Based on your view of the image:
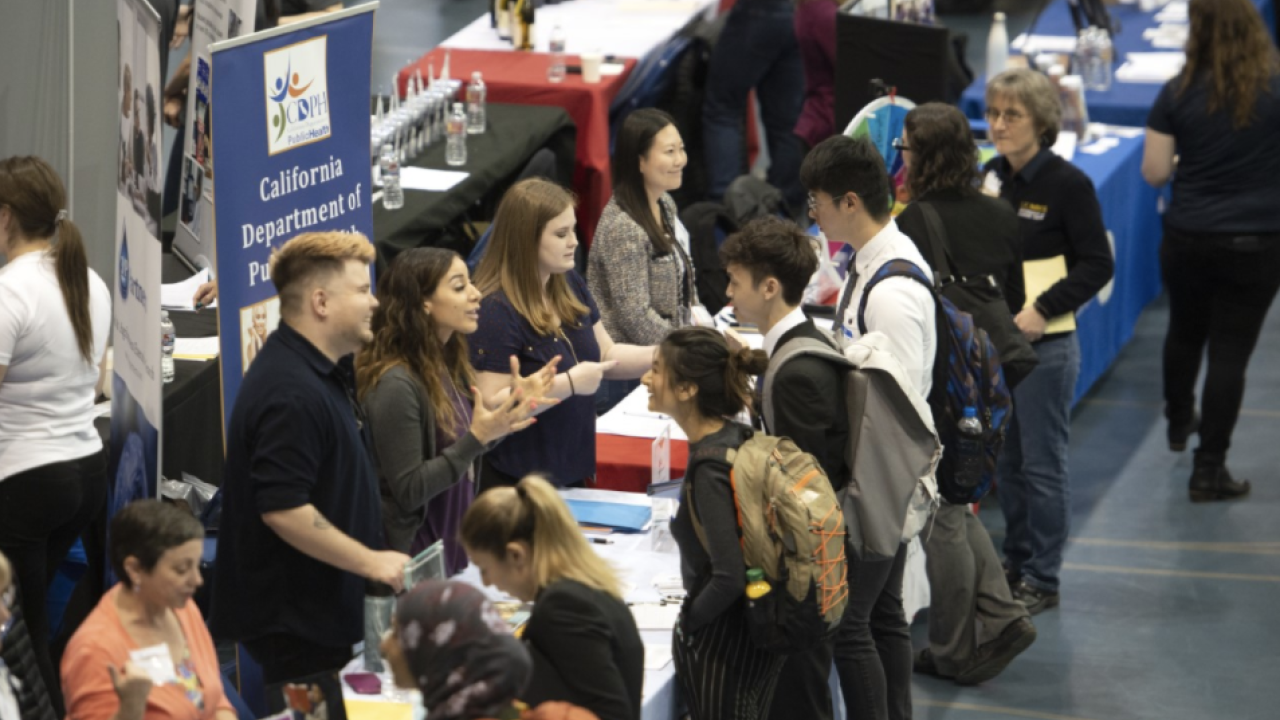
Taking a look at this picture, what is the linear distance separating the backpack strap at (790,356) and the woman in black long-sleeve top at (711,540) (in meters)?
0.20

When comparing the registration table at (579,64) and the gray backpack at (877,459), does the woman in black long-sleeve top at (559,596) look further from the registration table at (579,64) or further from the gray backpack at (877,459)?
the registration table at (579,64)

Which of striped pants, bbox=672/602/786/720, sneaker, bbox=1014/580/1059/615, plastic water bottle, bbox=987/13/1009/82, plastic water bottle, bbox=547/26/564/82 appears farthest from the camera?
plastic water bottle, bbox=547/26/564/82

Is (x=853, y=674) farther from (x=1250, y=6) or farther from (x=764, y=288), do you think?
(x=1250, y=6)

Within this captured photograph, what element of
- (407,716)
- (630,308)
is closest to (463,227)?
(630,308)

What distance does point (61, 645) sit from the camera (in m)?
4.54

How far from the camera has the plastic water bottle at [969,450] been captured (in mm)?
4496

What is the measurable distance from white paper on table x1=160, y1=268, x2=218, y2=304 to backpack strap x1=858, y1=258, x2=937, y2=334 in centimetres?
243

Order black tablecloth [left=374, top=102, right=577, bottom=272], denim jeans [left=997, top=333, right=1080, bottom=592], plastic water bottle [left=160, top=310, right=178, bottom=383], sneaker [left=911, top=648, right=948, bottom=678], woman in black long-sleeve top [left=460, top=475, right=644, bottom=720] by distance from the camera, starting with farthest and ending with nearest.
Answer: black tablecloth [left=374, top=102, right=577, bottom=272], denim jeans [left=997, top=333, right=1080, bottom=592], sneaker [left=911, top=648, right=948, bottom=678], plastic water bottle [left=160, top=310, right=178, bottom=383], woman in black long-sleeve top [left=460, top=475, right=644, bottom=720]

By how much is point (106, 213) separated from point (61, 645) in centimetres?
242

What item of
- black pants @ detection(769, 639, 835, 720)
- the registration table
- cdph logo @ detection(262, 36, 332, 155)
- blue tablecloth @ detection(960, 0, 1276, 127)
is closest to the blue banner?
cdph logo @ detection(262, 36, 332, 155)

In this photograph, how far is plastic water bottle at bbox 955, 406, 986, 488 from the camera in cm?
450

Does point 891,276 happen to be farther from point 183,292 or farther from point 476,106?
point 476,106

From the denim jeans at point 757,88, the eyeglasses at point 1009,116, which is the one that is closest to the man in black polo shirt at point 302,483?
the eyeglasses at point 1009,116

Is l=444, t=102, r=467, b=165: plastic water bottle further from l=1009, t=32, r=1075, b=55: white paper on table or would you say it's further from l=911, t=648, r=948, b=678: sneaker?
l=1009, t=32, r=1075, b=55: white paper on table
